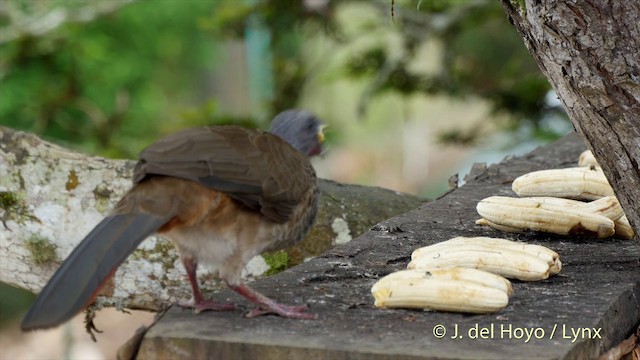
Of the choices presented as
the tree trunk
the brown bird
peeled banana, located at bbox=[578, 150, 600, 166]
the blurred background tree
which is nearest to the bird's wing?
the brown bird

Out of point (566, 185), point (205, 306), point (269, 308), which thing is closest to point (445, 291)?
point (269, 308)

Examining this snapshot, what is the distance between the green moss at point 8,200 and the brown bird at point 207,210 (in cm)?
161

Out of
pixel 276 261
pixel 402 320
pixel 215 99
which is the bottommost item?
pixel 402 320

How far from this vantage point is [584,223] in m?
3.67

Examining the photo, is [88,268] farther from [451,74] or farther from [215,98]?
[215,98]

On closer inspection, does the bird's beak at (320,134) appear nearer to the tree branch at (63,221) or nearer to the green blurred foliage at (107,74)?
the tree branch at (63,221)

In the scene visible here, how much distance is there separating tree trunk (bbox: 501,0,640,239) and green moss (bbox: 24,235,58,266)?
2254 mm

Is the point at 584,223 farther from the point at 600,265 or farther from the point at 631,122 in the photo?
the point at 631,122

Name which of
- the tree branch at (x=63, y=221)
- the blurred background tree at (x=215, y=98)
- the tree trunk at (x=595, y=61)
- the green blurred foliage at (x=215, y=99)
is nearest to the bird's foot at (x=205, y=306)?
the tree trunk at (x=595, y=61)

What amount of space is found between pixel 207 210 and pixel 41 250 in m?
1.70

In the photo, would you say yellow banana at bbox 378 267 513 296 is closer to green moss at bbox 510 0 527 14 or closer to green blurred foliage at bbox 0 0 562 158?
green moss at bbox 510 0 527 14

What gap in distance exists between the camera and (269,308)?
2.86m

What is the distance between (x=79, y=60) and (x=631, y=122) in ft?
18.7

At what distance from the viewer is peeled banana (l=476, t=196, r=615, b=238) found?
12.0ft
